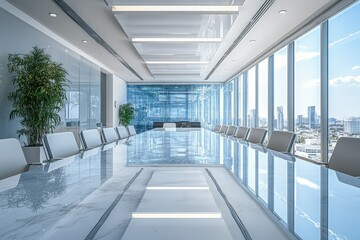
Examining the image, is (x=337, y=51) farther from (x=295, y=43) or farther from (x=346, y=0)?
(x=295, y=43)

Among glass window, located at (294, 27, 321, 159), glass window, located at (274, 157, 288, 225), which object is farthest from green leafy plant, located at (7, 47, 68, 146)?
glass window, located at (294, 27, 321, 159)

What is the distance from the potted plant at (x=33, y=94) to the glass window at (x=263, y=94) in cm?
534

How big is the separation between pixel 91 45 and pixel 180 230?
6.85 meters

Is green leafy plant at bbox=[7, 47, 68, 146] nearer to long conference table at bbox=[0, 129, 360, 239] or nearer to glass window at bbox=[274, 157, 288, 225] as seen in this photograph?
long conference table at bbox=[0, 129, 360, 239]

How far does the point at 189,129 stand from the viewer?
671cm

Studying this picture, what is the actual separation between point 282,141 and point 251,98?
21.8ft

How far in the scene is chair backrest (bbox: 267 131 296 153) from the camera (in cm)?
241

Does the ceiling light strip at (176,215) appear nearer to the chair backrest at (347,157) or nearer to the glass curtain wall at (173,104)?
the chair backrest at (347,157)

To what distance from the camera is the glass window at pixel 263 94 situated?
24.9 ft

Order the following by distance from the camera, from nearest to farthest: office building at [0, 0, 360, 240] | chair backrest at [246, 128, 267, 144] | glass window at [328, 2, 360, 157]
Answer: office building at [0, 0, 360, 240], chair backrest at [246, 128, 267, 144], glass window at [328, 2, 360, 157]

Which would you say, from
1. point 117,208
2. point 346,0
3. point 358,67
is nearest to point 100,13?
point 346,0

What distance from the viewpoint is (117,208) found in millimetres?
771

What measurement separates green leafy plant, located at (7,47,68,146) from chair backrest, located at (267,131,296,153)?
3660mm

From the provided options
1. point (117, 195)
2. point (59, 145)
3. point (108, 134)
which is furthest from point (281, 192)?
point (108, 134)
